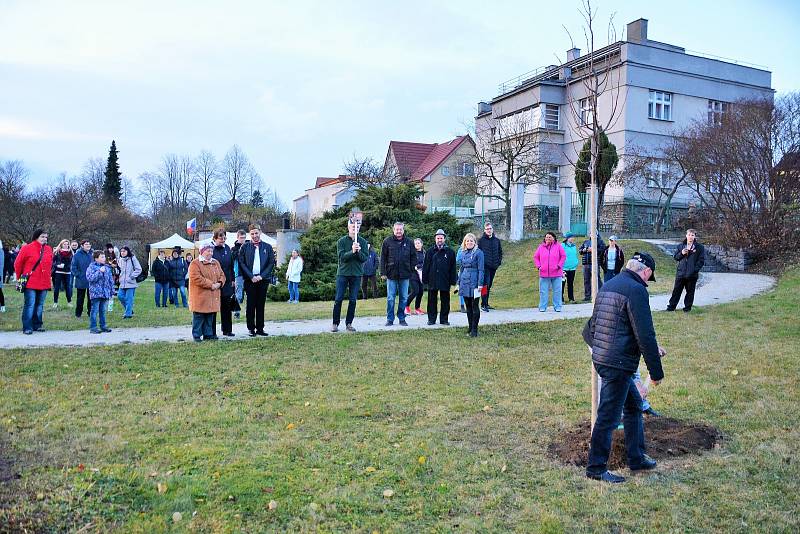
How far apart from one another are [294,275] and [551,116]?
24227 millimetres

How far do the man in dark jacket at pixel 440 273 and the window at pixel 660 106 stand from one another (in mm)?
29258

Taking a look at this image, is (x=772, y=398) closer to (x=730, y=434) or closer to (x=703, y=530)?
(x=730, y=434)

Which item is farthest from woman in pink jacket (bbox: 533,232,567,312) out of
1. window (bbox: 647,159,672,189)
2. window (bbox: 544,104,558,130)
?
window (bbox: 544,104,558,130)

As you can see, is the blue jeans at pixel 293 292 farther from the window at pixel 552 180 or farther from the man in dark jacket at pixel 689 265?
the window at pixel 552 180

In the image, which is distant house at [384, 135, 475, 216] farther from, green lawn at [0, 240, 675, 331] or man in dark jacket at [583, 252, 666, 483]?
man in dark jacket at [583, 252, 666, 483]

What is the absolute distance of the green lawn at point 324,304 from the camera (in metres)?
14.7

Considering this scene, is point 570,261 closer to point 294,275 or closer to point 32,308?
point 294,275

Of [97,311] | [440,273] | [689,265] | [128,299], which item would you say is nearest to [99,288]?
[97,311]

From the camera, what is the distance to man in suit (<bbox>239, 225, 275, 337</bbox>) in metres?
11.7

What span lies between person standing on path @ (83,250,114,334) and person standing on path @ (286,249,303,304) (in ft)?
32.6

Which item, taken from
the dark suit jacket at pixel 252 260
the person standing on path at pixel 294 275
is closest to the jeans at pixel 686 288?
the dark suit jacket at pixel 252 260

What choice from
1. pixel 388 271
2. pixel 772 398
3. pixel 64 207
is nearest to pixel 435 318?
pixel 388 271

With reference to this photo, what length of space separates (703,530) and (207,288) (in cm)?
843

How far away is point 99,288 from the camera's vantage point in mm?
12352
